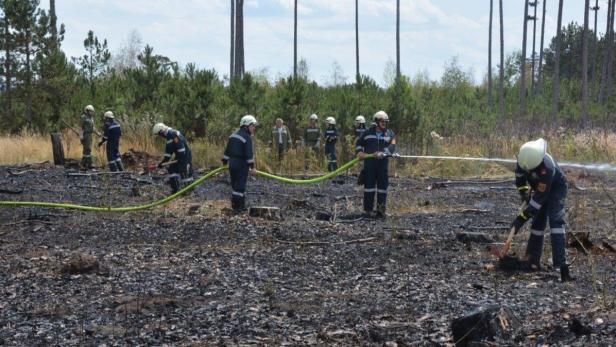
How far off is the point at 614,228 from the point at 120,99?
18.9 meters

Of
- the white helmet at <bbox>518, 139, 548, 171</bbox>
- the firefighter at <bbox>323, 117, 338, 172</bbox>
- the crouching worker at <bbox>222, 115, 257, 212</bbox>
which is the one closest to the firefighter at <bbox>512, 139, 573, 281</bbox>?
the white helmet at <bbox>518, 139, 548, 171</bbox>

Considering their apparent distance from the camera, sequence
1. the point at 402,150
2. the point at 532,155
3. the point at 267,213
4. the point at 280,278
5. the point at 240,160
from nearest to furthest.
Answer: the point at 532,155 → the point at 280,278 → the point at 267,213 → the point at 240,160 → the point at 402,150

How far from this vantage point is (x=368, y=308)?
810 centimetres

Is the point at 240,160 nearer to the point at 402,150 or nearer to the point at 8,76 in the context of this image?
the point at 402,150

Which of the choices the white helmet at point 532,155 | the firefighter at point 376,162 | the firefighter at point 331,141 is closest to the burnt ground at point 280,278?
the firefighter at point 376,162

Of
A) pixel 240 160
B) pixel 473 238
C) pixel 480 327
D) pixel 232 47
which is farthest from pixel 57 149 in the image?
pixel 232 47

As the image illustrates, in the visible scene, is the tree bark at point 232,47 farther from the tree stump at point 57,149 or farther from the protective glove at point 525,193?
the protective glove at point 525,193

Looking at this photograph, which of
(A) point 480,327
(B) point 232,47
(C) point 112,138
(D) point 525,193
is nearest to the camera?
(A) point 480,327

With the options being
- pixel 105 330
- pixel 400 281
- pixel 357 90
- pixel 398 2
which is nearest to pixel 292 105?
pixel 357 90

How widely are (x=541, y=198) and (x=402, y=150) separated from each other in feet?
57.6

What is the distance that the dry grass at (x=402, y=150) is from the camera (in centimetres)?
2397

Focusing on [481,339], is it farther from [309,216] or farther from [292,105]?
[292,105]

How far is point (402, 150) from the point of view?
26.9m

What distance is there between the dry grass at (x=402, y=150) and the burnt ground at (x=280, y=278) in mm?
7623
